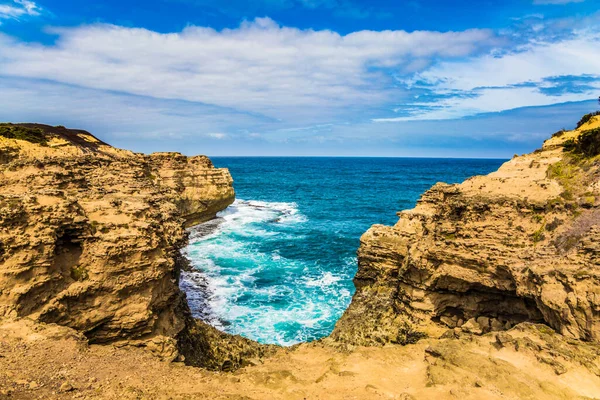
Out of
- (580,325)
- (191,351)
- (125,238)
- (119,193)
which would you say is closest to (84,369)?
(125,238)

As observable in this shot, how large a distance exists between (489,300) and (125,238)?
1574cm

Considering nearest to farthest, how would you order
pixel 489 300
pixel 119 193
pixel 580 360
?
1. pixel 580 360
2. pixel 489 300
3. pixel 119 193

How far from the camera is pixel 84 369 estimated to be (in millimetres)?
9758

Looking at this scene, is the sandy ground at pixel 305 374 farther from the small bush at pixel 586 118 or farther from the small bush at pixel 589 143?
the small bush at pixel 586 118

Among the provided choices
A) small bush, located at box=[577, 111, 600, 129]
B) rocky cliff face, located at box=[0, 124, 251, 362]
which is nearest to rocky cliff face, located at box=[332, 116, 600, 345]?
→ small bush, located at box=[577, 111, 600, 129]

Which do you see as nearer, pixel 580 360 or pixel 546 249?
pixel 580 360

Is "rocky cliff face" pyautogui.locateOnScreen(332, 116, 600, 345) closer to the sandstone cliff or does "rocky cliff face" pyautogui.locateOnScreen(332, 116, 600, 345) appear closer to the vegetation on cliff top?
the sandstone cliff

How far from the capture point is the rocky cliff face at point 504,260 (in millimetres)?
11750

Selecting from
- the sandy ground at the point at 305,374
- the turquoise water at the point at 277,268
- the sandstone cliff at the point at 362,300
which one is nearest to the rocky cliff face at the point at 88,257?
the sandstone cliff at the point at 362,300

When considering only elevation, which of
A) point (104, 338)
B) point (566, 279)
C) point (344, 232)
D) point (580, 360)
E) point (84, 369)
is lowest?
point (344, 232)

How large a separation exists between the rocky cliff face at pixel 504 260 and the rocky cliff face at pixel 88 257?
32.5 ft

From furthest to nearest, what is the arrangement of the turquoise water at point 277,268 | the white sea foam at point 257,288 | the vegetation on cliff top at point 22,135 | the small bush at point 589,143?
the vegetation on cliff top at point 22,135, the turquoise water at point 277,268, the white sea foam at point 257,288, the small bush at point 589,143

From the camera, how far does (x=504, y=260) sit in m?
14.2

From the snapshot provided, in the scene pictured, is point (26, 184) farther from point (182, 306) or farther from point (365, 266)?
point (365, 266)
